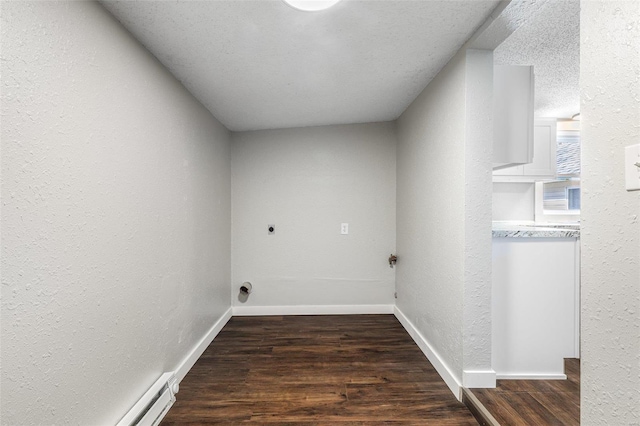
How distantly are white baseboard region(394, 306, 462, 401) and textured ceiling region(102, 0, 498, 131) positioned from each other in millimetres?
1949

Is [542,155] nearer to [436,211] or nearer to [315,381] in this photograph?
[436,211]

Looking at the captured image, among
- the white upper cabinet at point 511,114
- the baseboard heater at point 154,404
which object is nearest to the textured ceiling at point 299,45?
the white upper cabinet at point 511,114

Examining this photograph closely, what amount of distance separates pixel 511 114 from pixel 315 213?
199cm

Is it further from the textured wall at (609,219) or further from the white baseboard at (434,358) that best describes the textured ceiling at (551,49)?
the white baseboard at (434,358)

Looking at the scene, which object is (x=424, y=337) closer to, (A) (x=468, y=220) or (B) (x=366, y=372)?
(B) (x=366, y=372)

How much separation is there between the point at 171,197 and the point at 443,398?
6.69 ft

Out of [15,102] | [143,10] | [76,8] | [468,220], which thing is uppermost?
[143,10]

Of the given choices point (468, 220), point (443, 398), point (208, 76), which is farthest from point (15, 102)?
point (443, 398)

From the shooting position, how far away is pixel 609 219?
3.02ft

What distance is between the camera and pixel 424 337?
2508 mm

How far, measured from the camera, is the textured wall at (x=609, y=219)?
0.85 m

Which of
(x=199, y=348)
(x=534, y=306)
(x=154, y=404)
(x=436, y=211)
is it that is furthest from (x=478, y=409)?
(x=199, y=348)

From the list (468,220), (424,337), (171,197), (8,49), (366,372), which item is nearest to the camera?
(8,49)

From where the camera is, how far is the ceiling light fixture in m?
1.32
